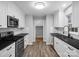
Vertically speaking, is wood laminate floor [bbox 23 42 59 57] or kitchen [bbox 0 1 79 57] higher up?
kitchen [bbox 0 1 79 57]

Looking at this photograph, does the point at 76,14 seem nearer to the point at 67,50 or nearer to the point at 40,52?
the point at 67,50

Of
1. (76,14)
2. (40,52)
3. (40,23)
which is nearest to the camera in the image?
(76,14)

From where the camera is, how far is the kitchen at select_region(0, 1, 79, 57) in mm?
2182

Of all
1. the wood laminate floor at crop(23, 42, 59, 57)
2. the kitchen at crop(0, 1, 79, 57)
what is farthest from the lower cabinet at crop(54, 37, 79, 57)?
the wood laminate floor at crop(23, 42, 59, 57)

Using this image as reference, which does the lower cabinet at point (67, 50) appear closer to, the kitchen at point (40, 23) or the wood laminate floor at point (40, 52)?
the kitchen at point (40, 23)

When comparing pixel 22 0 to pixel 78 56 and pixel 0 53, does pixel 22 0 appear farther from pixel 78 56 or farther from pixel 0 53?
pixel 78 56

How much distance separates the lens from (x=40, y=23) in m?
→ 8.55

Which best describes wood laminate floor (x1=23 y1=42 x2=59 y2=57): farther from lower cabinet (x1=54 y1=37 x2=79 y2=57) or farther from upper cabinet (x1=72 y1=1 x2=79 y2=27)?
upper cabinet (x1=72 y1=1 x2=79 y2=27)

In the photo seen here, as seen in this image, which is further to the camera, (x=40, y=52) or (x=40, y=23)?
(x=40, y=23)

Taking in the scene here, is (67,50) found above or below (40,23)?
below

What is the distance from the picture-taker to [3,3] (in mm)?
2246

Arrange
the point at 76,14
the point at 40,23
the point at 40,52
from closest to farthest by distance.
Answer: the point at 76,14 → the point at 40,52 → the point at 40,23

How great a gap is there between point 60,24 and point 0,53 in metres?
3.42

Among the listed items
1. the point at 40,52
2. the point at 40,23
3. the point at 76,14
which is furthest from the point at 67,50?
the point at 40,23
